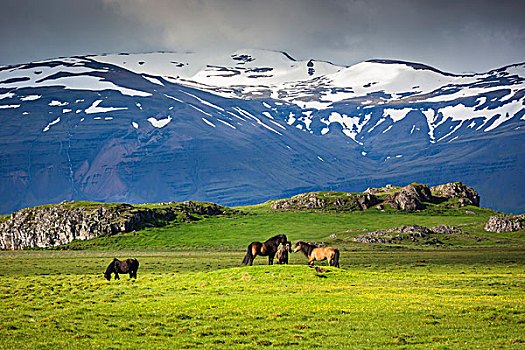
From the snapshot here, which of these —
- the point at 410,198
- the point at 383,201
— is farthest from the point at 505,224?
the point at 383,201

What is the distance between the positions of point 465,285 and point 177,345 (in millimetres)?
30244

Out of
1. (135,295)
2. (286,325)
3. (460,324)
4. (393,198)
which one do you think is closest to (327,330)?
(286,325)

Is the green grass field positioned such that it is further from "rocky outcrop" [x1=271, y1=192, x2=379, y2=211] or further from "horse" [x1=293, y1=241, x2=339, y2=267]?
"rocky outcrop" [x1=271, y1=192, x2=379, y2=211]

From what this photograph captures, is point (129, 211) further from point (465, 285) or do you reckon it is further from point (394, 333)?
point (394, 333)

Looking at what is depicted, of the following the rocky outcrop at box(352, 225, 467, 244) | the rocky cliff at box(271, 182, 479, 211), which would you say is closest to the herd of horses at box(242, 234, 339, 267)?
the rocky outcrop at box(352, 225, 467, 244)

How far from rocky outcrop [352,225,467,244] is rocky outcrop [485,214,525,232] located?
14.3 metres

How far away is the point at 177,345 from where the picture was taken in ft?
77.5

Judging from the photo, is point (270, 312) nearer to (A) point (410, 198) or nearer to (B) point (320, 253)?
(B) point (320, 253)

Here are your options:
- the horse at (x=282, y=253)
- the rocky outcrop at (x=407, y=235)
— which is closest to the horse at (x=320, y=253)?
the horse at (x=282, y=253)

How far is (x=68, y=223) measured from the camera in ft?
495

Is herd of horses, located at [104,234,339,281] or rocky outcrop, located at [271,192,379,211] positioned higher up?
rocky outcrop, located at [271,192,379,211]

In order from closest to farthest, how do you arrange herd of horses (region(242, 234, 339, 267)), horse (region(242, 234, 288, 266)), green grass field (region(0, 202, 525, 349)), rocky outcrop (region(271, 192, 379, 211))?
green grass field (region(0, 202, 525, 349)) < herd of horses (region(242, 234, 339, 267)) < horse (region(242, 234, 288, 266)) < rocky outcrop (region(271, 192, 379, 211))

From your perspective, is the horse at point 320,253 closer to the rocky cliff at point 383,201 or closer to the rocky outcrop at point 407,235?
the rocky outcrop at point 407,235

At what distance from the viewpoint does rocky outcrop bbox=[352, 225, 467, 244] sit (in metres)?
127
